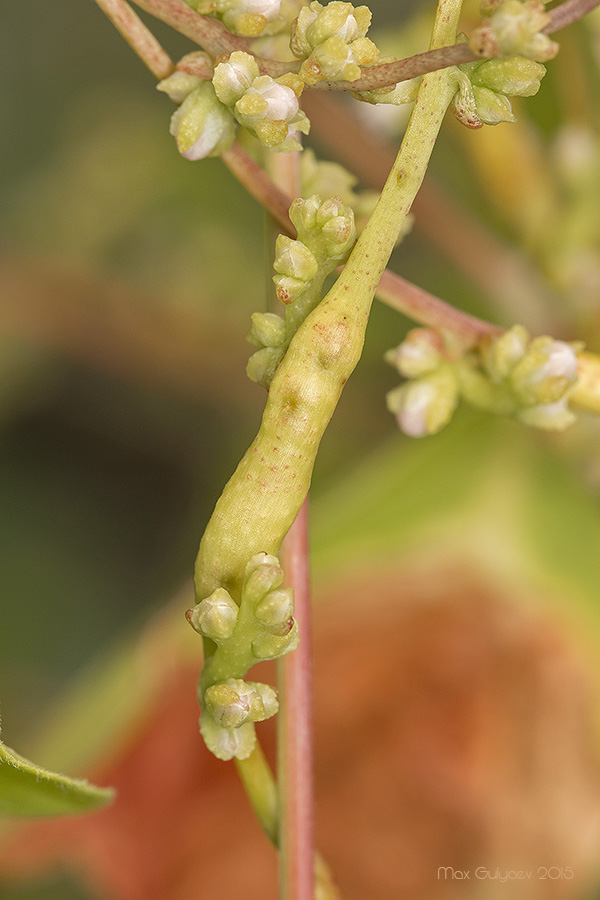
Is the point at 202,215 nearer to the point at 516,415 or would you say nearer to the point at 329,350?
the point at 516,415

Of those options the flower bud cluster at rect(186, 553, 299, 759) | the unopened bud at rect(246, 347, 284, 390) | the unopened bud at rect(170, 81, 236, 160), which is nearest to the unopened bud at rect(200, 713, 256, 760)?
the flower bud cluster at rect(186, 553, 299, 759)

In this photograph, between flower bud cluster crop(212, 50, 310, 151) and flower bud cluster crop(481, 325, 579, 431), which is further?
flower bud cluster crop(481, 325, 579, 431)

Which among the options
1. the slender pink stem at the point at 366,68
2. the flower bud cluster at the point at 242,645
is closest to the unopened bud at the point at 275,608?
the flower bud cluster at the point at 242,645

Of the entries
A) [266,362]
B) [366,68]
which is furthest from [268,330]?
[366,68]

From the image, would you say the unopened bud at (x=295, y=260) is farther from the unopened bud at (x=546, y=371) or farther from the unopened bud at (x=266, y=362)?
the unopened bud at (x=546, y=371)

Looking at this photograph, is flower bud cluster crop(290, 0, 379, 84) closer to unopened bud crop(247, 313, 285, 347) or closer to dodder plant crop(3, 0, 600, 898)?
dodder plant crop(3, 0, 600, 898)

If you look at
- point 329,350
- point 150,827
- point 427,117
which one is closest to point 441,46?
point 427,117

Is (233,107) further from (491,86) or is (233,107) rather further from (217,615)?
(217,615)
